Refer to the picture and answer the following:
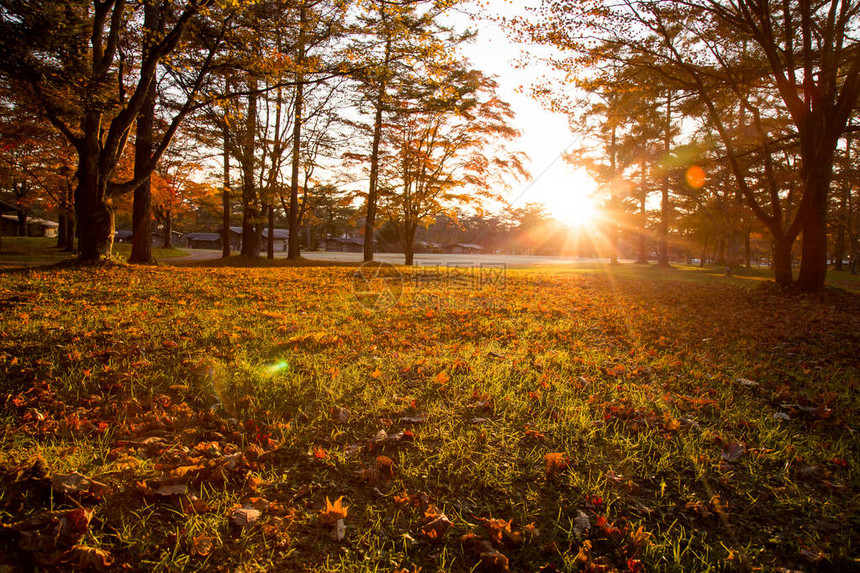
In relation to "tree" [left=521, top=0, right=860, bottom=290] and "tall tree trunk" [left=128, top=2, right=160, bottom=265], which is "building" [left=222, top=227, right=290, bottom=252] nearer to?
"tall tree trunk" [left=128, top=2, right=160, bottom=265]

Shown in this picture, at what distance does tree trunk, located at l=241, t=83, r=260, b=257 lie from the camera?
17.1 metres

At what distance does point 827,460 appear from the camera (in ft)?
8.46

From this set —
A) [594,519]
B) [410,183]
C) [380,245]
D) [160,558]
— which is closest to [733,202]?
[410,183]

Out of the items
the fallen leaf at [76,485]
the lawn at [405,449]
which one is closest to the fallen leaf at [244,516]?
the lawn at [405,449]

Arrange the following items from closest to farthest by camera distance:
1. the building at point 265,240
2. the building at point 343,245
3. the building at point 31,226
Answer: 1. the building at point 31,226
2. the building at point 265,240
3. the building at point 343,245

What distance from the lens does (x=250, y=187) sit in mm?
18219

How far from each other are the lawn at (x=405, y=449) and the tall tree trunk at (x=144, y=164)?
854cm

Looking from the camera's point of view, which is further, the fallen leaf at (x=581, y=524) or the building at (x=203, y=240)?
the building at (x=203, y=240)

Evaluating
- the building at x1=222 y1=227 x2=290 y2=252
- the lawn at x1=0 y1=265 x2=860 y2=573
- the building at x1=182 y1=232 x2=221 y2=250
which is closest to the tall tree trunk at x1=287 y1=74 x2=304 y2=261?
the lawn at x1=0 y1=265 x2=860 y2=573

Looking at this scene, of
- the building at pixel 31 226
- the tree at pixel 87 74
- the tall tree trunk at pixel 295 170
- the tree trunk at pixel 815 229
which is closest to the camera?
the tree at pixel 87 74

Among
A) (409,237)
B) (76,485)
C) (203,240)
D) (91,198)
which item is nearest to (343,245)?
(203,240)

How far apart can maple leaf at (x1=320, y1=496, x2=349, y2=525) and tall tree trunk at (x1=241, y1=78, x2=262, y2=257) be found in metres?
18.3

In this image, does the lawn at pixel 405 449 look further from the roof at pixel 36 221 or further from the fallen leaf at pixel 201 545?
the roof at pixel 36 221

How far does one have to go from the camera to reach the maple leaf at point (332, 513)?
74.2 inches
